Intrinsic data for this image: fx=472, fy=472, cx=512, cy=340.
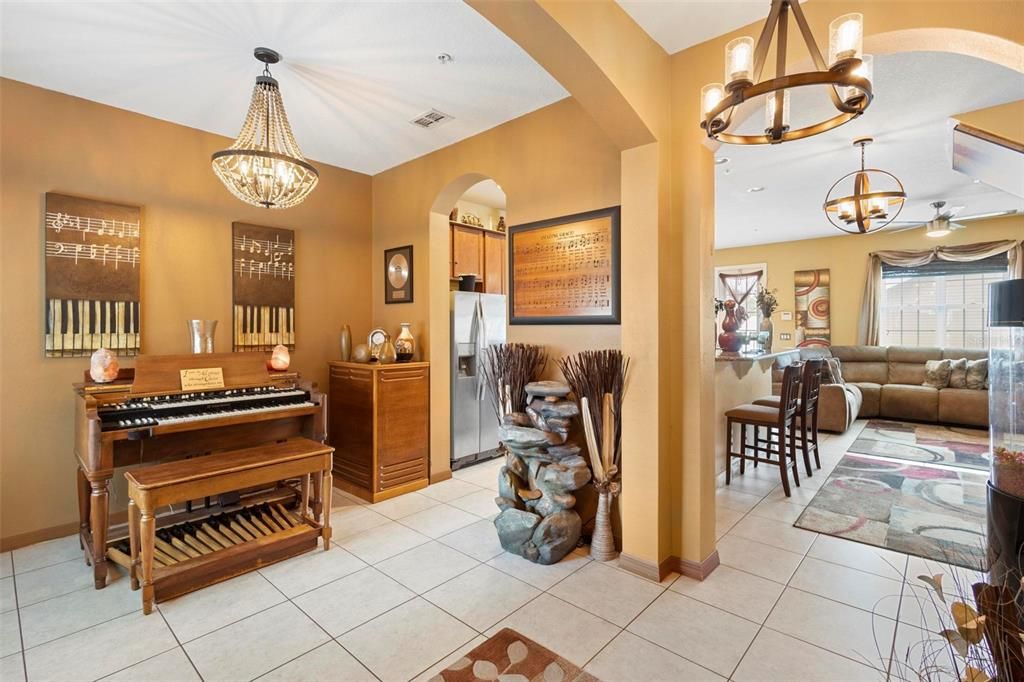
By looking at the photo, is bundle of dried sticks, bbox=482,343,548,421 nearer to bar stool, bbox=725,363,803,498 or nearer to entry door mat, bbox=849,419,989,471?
bar stool, bbox=725,363,803,498

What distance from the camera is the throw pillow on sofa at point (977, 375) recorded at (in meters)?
6.24

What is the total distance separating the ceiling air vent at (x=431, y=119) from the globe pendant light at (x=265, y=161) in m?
0.98

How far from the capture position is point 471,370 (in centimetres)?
459

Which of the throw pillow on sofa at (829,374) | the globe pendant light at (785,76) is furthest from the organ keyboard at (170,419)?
the throw pillow on sofa at (829,374)

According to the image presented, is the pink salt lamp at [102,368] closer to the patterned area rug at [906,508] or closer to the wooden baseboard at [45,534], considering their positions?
the wooden baseboard at [45,534]

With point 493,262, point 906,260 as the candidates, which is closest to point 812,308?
point 906,260

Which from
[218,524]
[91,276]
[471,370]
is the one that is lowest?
[218,524]

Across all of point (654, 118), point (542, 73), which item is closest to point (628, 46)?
point (654, 118)

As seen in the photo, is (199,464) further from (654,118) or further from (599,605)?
(654,118)

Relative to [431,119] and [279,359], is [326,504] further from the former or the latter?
Answer: [431,119]

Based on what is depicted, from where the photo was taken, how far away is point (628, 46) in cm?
230

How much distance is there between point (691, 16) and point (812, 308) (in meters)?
7.75

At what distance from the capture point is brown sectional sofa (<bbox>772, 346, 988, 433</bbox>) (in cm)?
604

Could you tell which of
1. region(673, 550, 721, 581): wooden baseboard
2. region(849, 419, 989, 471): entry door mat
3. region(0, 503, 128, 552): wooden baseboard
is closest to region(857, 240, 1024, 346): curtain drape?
region(849, 419, 989, 471): entry door mat
